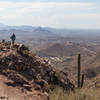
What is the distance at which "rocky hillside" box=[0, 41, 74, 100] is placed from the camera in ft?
31.3

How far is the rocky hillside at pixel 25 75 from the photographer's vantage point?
9.53 metres

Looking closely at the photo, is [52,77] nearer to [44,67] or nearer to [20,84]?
[44,67]

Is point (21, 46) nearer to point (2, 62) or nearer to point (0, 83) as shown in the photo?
point (2, 62)

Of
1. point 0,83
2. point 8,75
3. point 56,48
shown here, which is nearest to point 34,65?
point 8,75

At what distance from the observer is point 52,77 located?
40.0ft

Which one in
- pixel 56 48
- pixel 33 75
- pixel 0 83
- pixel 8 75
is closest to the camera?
pixel 0 83

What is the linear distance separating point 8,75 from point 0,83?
99 centimetres

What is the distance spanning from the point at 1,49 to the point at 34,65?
292cm

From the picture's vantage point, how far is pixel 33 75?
11453 millimetres

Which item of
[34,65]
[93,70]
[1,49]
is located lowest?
[93,70]

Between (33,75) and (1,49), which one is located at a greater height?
(1,49)

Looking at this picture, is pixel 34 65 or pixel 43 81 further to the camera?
pixel 34 65

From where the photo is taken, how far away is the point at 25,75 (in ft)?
36.6

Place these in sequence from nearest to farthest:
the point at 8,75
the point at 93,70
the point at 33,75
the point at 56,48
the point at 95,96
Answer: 1. the point at 95,96
2. the point at 8,75
3. the point at 33,75
4. the point at 93,70
5. the point at 56,48
